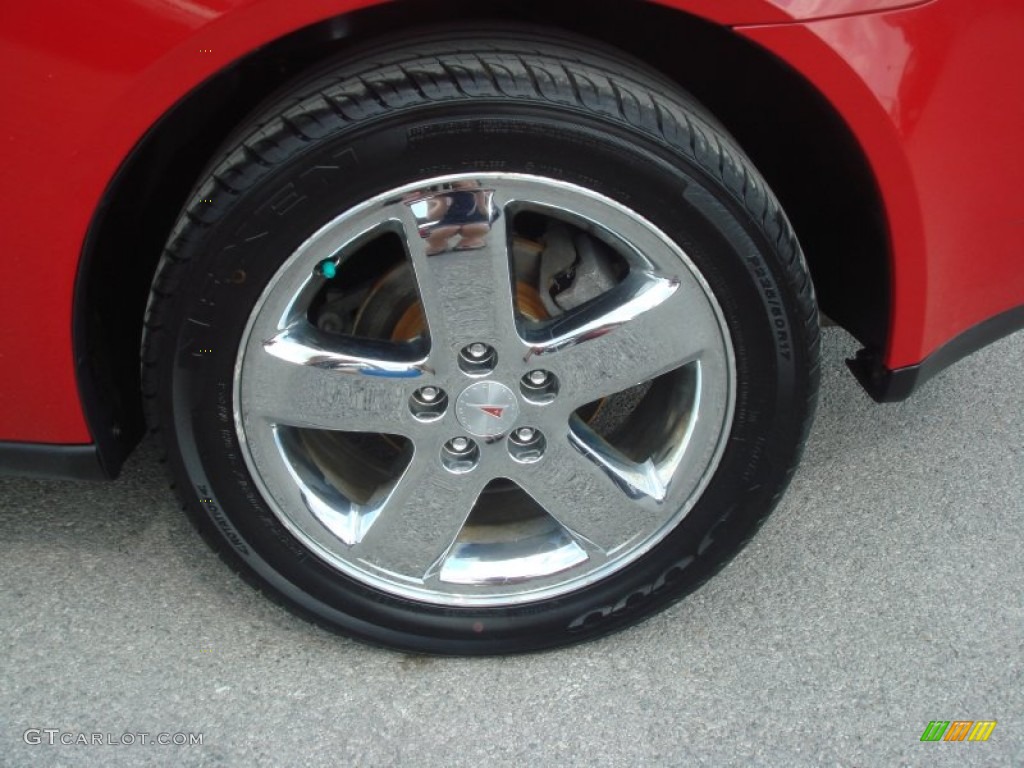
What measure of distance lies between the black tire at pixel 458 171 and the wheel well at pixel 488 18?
0.09 m

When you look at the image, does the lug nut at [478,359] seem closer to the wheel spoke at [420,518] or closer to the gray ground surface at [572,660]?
the wheel spoke at [420,518]

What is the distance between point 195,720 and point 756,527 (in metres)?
1.00

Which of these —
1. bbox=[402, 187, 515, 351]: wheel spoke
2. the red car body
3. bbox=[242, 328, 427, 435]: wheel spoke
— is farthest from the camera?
bbox=[242, 328, 427, 435]: wheel spoke

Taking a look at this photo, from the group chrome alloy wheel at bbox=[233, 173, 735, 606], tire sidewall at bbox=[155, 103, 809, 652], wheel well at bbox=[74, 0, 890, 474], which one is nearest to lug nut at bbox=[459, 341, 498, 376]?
chrome alloy wheel at bbox=[233, 173, 735, 606]

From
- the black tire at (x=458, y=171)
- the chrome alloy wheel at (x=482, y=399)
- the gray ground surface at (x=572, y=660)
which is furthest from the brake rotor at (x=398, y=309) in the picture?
the gray ground surface at (x=572, y=660)

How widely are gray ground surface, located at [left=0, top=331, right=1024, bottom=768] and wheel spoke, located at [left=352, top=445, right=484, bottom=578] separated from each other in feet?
0.71

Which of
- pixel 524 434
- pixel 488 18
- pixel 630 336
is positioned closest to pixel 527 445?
pixel 524 434

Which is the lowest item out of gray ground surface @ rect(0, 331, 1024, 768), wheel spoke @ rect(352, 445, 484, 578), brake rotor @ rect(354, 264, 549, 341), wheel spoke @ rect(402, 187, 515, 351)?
gray ground surface @ rect(0, 331, 1024, 768)

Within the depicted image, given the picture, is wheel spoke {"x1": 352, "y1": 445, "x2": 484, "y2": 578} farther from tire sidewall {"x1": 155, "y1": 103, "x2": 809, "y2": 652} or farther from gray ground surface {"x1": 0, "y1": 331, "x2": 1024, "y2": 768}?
gray ground surface {"x1": 0, "y1": 331, "x2": 1024, "y2": 768}

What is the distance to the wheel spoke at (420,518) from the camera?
161 cm

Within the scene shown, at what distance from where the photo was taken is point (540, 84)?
133 cm

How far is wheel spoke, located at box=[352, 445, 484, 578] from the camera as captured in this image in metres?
1.61

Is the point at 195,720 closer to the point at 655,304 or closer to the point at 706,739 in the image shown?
the point at 706,739

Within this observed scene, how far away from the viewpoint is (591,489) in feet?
5.38
